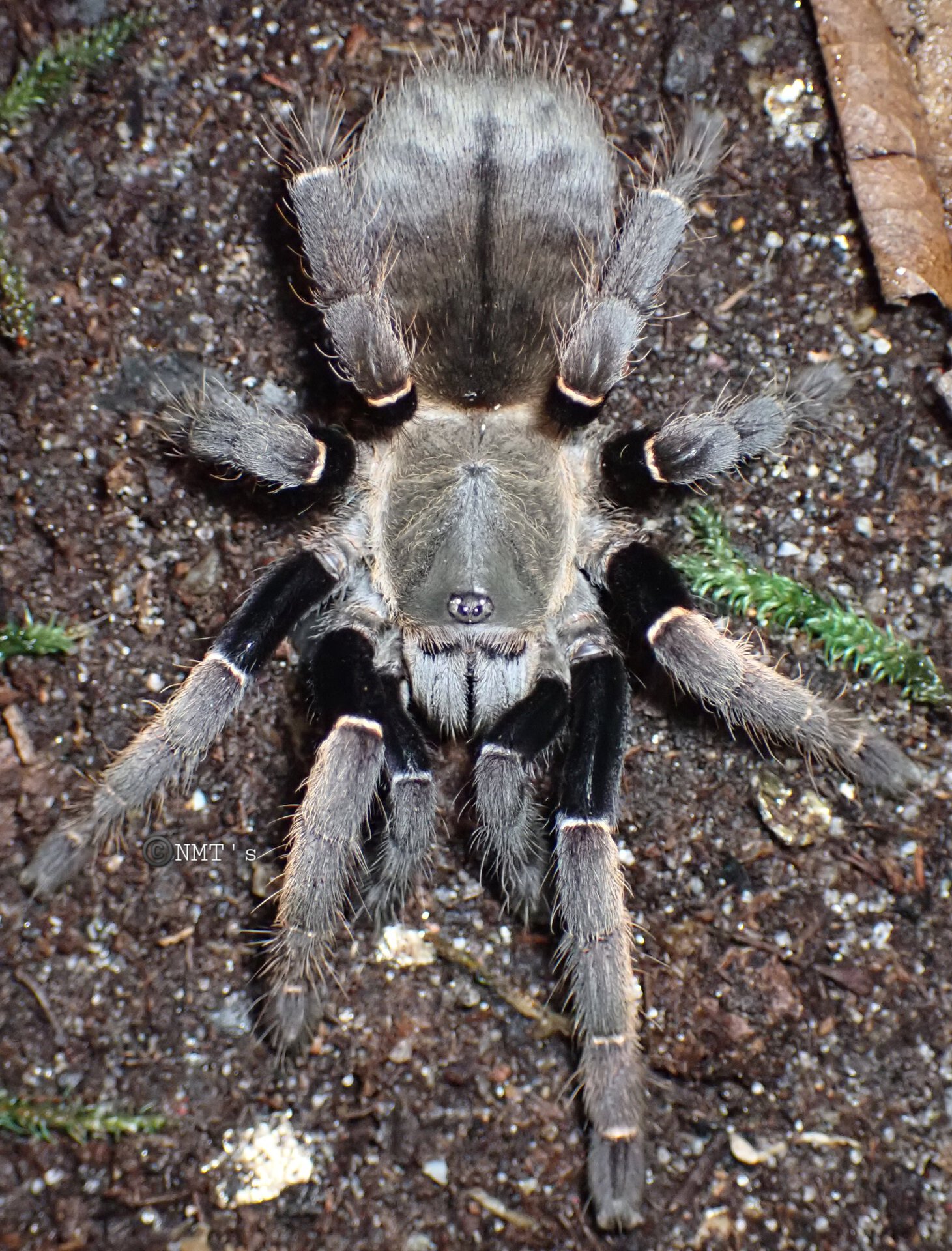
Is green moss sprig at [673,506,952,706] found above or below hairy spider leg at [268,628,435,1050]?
above

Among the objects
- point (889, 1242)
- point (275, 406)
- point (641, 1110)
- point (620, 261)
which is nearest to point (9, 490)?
point (275, 406)

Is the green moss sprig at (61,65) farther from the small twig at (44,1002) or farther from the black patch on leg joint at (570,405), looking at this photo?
the small twig at (44,1002)

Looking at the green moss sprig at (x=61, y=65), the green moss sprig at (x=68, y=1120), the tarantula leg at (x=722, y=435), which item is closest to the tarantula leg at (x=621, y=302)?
the tarantula leg at (x=722, y=435)

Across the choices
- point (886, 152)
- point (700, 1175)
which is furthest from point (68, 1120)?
point (886, 152)

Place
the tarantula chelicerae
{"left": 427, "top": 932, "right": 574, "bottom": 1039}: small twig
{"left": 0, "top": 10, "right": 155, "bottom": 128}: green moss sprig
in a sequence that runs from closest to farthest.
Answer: the tarantula chelicerae → {"left": 427, "top": 932, "right": 574, "bottom": 1039}: small twig → {"left": 0, "top": 10, "right": 155, "bottom": 128}: green moss sprig

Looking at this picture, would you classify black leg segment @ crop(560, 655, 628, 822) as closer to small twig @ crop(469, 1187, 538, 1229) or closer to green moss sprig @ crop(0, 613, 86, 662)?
small twig @ crop(469, 1187, 538, 1229)

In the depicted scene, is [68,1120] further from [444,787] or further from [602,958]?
[602,958]

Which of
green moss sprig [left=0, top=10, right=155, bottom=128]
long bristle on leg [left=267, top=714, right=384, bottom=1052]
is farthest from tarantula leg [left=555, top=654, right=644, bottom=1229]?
green moss sprig [left=0, top=10, right=155, bottom=128]
